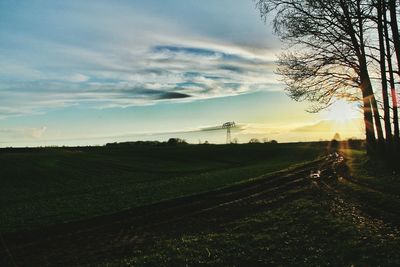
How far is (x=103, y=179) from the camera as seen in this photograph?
164 ft

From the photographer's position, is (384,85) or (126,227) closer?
(126,227)

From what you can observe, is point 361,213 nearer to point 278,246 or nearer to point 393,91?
point 278,246

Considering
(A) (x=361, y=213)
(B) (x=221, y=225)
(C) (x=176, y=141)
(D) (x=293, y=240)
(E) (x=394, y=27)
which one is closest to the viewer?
(D) (x=293, y=240)

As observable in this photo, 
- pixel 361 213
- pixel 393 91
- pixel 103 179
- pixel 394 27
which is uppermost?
pixel 394 27

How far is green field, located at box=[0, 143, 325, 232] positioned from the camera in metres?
26.7

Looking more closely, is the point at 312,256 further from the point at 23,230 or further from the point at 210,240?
the point at 23,230

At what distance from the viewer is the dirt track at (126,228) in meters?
16.2

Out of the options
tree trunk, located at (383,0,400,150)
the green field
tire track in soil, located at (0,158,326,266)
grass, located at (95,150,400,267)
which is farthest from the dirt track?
tree trunk, located at (383,0,400,150)

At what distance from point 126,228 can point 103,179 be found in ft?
99.9

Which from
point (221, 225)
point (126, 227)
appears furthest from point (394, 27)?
point (126, 227)

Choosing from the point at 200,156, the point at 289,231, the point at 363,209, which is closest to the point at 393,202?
the point at 363,209

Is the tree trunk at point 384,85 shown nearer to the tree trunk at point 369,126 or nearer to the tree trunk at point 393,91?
the tree trunk at point 393,91

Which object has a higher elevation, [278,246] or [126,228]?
[126,228]

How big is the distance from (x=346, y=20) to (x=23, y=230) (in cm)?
2576
